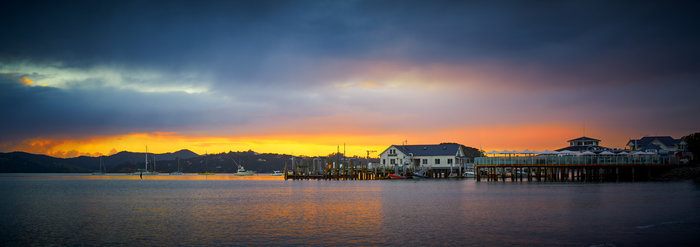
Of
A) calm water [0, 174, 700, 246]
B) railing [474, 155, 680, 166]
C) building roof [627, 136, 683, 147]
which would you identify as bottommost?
calm water [0, 174, 700, 246]

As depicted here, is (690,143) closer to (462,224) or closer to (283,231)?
(462,224)

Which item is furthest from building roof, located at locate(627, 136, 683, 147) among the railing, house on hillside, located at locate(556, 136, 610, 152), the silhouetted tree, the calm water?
the calm water

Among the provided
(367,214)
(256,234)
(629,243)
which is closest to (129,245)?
(256,234)

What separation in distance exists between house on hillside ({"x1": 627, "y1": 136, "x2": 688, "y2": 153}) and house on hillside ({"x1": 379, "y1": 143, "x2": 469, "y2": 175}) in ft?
125

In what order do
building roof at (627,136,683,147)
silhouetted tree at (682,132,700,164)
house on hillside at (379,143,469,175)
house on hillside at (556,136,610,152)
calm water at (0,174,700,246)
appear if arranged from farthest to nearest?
house on hillside at (379,143,469,175) → building roof at (627,136,683,147) → house on hillside at (556,136,610,152) → silhouetted tree at (682,132,700,164) → calm water at (0,174,700,246)

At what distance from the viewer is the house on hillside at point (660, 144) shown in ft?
374

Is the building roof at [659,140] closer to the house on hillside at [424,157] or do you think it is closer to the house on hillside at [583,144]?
the house on hillside at [583,144]

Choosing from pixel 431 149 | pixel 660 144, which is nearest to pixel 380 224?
pixel 431 149

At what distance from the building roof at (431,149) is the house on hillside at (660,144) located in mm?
38504

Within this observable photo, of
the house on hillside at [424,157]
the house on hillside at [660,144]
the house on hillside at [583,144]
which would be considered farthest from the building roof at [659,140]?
the house on hillside at [424,157]

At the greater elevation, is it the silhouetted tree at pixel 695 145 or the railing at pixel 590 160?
the silhouetted tree at pixel 695 145

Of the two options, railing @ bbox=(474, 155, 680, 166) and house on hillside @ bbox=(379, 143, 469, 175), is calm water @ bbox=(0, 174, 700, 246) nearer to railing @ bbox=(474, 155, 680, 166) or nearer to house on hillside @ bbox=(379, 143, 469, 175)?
railing @ bbox=(474, 155, 680, 166)

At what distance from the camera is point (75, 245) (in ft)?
85.4

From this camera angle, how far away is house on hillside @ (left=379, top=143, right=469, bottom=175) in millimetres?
118125
